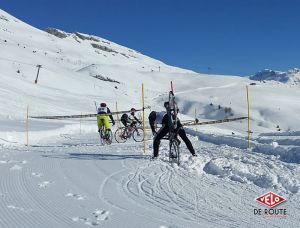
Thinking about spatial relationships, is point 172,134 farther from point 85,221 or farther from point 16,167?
point 85,221

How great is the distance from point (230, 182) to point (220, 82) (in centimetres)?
9583

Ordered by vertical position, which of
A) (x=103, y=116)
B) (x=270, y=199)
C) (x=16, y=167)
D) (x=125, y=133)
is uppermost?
(x=103, y=116)

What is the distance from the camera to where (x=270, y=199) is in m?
7.95

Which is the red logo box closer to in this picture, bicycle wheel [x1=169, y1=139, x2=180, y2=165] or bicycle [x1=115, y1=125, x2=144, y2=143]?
bicycle wheel [x1=169, y1=139, x2=180, y2=165]

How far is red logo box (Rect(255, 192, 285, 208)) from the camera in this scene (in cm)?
767

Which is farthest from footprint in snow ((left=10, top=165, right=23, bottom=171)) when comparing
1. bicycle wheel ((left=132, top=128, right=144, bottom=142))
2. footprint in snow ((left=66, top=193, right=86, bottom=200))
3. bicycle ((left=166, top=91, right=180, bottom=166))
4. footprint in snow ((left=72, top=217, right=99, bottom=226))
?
bicycle wheel ((left=132, top=128, right=144, bottom=142))

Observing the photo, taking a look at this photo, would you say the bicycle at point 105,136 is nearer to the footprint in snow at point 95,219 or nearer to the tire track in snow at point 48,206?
the tire track in snow at point 48,206

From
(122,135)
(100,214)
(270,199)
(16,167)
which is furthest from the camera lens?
(122,135)

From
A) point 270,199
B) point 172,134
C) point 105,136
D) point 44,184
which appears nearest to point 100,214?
point 44,184

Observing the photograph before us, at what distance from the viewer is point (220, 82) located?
10381cm

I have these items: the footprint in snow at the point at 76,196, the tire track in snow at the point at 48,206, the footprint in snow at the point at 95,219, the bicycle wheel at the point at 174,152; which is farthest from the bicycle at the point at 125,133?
the footprint in snow at the point at 95,219

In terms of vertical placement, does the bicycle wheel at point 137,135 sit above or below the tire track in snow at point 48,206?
above

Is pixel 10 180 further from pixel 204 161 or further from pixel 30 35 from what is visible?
pixel 30 35

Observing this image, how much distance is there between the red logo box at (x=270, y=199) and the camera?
7.67 metres
